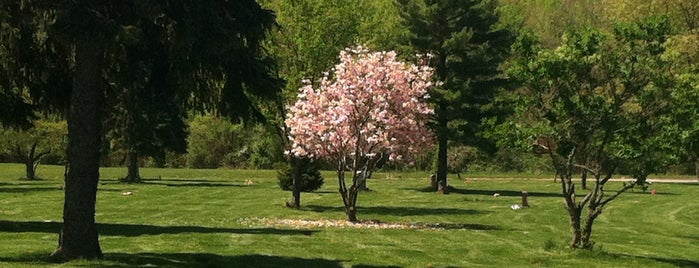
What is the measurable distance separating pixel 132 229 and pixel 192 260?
783cm

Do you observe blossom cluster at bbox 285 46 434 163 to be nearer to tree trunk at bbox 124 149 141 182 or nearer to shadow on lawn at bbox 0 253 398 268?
shadow on lawn at bbox 0 253 398 268

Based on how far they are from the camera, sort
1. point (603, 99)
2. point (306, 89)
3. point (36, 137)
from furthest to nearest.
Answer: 1. point (36, 137)
2. point (306, 89)
3. point (603, 99)

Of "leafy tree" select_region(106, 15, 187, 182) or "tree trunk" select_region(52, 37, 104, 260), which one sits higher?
"leafy tree" select_region(106, 15, 187, 182)

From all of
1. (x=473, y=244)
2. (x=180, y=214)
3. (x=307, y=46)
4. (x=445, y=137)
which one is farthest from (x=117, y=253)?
(x=445, y=137)

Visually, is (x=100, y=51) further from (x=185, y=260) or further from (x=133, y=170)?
(x=133, y=170)

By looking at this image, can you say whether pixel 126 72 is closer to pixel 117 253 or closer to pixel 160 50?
pixel 160 50

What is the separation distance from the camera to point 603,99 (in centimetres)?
2083

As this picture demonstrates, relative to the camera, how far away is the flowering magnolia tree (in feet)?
95.5

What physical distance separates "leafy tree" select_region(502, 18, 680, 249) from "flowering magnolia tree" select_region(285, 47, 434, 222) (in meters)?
8.18

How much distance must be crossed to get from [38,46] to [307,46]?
70.8ft

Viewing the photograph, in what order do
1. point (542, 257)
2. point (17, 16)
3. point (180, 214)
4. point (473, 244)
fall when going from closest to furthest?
1. point (17, 16)
2. point (542, 257)
3. point (473, 244)
4. point (180, 214)

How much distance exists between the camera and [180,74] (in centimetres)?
1730

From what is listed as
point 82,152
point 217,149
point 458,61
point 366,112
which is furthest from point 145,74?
point 217,149

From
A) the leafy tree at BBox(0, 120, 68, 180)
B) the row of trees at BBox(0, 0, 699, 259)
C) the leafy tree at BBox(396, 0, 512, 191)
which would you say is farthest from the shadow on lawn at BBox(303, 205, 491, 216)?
the leafy tree at BBox(0, 120, 68, 180)
